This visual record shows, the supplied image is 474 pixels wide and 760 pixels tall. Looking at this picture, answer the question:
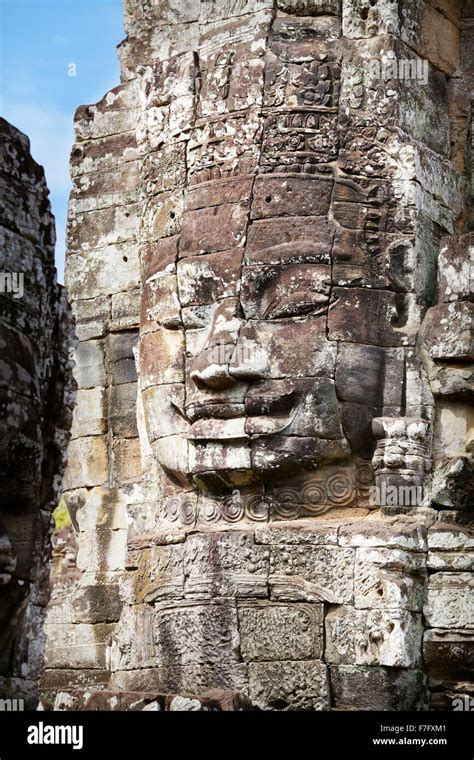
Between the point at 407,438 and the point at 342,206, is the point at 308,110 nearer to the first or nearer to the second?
the point at 342,206

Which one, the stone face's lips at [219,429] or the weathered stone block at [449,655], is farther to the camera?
the stone face's lips at [219,429]

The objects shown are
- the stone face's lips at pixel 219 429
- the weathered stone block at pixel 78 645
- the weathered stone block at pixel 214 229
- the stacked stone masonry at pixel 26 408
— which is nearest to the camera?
the stacked stone masonry at pixel 26 408

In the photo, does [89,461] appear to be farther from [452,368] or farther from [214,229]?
[452,368]

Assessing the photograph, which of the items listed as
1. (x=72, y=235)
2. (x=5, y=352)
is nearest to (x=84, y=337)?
(x=72, y=235)

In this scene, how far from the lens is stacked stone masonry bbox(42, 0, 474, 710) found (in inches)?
542

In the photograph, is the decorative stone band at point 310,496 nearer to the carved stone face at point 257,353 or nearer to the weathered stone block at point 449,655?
the carved stone face at point 257,353

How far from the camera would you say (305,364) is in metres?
14.1

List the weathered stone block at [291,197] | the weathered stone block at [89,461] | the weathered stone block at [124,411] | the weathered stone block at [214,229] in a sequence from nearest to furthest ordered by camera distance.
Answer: the weathered stone block at [291,197], the weathered stone block at [214,229], the weathered stone block at [124,411], the weathered stone block at [89,461]

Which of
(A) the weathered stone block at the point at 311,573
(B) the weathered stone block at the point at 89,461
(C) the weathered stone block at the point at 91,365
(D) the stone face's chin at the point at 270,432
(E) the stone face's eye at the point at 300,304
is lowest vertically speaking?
(A) the weathered stone block at the point at 311,573

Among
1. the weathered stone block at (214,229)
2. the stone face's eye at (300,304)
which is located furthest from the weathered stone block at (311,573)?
the weathered stone block at (214,229)

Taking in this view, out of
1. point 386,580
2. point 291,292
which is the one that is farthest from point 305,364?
point 386,580

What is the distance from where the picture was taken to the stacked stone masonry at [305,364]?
45.2ft

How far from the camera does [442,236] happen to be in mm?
14727

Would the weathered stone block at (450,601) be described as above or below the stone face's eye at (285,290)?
below
